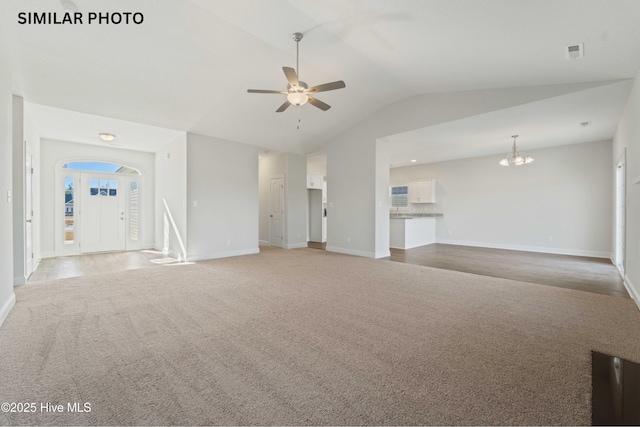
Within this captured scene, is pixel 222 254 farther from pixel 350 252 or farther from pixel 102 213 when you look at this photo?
pixel 102 213

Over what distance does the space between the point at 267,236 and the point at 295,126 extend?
3710 millimetres

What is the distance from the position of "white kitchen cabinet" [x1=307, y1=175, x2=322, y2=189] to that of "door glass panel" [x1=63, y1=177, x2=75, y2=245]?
249 inches

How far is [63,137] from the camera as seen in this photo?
6168mm

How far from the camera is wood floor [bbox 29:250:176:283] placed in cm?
484

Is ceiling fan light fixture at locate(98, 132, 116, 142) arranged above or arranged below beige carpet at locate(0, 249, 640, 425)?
above

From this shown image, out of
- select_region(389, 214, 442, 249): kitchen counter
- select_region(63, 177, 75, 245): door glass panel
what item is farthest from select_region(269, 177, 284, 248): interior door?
select_region(63, 177, 75, 245): door glass panel

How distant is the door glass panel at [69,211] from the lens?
6.62m

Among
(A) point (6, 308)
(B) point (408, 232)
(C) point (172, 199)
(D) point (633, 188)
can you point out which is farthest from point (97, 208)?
(D) point (633, 188)

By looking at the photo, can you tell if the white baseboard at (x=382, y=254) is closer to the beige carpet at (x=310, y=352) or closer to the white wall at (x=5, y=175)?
the beige carpet at (x=310, y=352)

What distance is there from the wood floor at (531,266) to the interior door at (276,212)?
130 inches

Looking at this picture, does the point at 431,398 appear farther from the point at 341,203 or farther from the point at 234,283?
the point at 341,203

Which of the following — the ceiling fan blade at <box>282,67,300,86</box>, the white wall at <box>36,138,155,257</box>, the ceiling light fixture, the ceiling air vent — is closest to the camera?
the ceiling air vent

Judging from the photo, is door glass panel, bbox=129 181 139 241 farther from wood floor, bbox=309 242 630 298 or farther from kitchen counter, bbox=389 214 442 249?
kitchen counter, bbox=389 214 442 249

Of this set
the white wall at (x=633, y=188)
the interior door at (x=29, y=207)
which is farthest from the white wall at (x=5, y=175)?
the white wall at (x=633, y=188)
